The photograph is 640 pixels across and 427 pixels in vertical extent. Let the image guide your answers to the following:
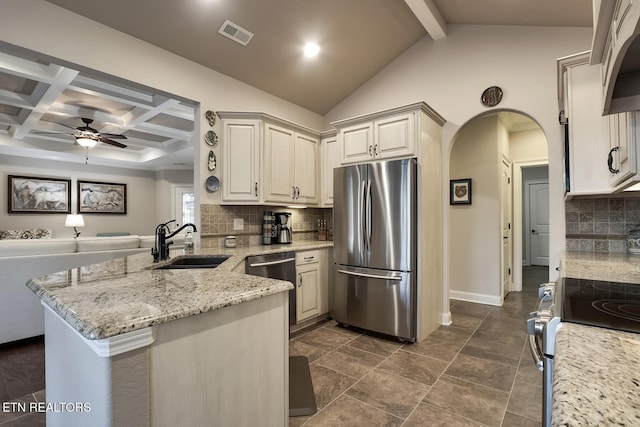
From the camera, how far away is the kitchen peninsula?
0.79 metres

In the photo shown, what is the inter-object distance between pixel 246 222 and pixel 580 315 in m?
3.13

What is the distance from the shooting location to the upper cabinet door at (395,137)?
9.83 ft

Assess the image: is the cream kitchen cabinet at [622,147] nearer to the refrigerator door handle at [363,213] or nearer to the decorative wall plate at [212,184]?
the refrigerator door handle at [363,213]

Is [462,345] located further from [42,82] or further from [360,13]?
[42,82]

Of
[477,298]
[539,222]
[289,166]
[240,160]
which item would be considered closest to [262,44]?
[240,160]

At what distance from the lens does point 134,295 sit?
1.06 meters

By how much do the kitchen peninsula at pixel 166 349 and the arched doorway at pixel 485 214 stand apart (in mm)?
3778

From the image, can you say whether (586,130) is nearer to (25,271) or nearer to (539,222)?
(25,271)

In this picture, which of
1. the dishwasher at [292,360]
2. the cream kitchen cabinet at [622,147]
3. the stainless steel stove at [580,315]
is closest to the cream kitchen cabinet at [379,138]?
the dishwasher at [292,360]

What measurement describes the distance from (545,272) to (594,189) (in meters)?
6.02

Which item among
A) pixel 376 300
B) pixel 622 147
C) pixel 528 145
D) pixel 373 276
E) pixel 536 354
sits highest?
pixel 528 145

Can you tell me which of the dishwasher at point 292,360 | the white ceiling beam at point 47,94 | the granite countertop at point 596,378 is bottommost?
the dishwasher at point 292,360

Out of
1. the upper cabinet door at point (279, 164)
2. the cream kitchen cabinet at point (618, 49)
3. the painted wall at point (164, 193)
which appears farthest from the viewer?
the painted wall at point (164, 193)

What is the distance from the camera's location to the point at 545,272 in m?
6.82
